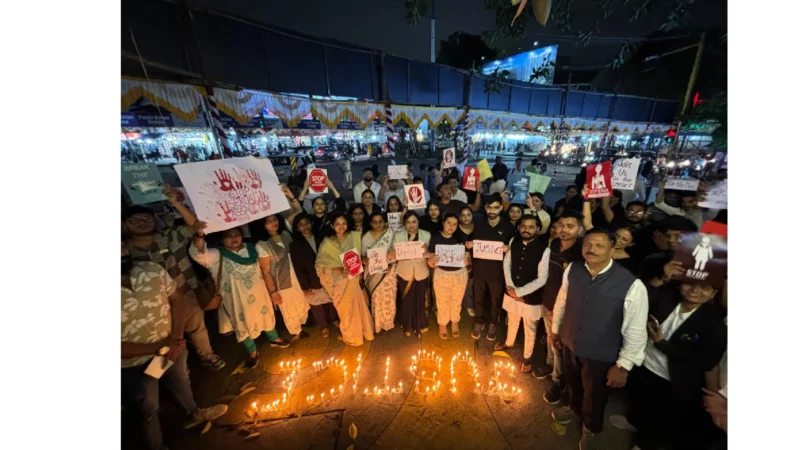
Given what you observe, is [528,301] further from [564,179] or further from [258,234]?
[564,179]

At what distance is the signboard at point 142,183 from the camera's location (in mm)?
3604

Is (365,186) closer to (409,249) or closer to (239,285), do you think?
(409,249)

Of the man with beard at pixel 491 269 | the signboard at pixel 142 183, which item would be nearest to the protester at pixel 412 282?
the man with beard at pixel 491 269

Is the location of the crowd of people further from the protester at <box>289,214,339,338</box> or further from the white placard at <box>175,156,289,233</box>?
the white placard at <box>175,156,289,233</box>

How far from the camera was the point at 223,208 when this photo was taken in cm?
304

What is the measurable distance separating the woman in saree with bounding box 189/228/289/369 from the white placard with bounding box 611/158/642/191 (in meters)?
5.24

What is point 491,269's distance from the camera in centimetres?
389

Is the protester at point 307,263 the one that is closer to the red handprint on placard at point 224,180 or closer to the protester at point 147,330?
the red handprint on placard at point 224,180

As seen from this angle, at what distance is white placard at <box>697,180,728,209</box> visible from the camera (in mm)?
3606

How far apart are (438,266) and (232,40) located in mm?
8085

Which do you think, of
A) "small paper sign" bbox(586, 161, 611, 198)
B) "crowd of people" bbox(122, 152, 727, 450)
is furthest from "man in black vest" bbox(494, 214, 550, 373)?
"small paper sign" bbox(586, 161, 611, 198)

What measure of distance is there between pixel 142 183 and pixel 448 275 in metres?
4.42

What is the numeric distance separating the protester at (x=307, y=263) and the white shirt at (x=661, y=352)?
392 cm

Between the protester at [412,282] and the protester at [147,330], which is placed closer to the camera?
the protester at [147,330]
